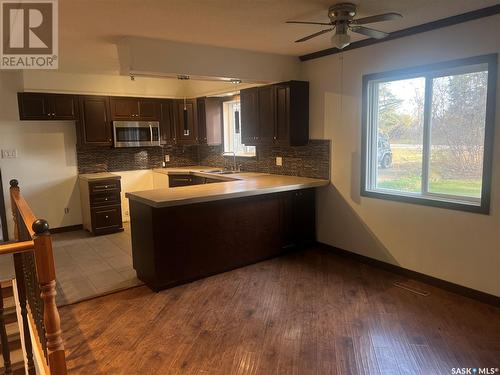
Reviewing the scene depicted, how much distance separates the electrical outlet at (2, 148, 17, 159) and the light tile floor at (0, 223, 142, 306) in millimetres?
1322

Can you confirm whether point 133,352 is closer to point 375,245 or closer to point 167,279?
point 167,279

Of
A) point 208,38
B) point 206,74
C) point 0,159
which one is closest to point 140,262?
point 206,74

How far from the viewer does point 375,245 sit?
423cm

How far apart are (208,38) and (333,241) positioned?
281 centimetres

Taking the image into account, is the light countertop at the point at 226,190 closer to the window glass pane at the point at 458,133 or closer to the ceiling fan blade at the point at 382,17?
the window glass pane at the point at 458,133

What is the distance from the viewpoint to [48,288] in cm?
163

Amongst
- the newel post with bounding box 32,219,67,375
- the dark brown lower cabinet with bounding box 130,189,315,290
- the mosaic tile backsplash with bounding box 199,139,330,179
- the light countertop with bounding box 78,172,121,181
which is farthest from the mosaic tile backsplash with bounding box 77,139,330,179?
the newel post with bounding box 32,219,67,375

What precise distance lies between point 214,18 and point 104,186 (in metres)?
3.50

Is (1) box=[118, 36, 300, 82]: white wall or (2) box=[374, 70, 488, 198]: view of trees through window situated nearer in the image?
(2) box=[374, 70, 488, 198]: view of trees through window

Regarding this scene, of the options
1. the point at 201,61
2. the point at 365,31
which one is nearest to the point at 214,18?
the point at 201,61

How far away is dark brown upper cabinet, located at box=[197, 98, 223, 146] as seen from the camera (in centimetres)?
644

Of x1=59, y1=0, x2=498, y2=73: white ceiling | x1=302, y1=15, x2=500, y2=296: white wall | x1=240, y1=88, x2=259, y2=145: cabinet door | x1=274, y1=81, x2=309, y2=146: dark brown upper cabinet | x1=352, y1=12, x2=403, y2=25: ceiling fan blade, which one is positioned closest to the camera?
x1=352, y1=12, x2=403, y2=25: ceiling fan blade

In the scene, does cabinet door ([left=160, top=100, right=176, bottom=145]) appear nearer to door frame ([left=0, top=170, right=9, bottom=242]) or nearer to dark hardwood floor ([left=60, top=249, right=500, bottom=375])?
door frame ([left=0, top=170, right=9, bottom=242])

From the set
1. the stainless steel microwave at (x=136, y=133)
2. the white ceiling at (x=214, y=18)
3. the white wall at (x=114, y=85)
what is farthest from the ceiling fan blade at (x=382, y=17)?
the stainless steel microwave at (x=136, y=133)
